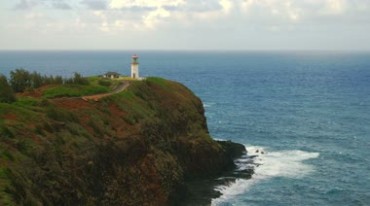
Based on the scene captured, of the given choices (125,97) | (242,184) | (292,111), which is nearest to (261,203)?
(242,184)

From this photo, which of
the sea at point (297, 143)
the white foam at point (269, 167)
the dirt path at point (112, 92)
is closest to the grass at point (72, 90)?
the dirt path at point (112, 92)

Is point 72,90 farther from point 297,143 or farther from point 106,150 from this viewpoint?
point 297,143

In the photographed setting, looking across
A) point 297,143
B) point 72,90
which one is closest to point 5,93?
point 72,90

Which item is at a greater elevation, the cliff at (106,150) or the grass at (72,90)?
the grass at (72,90)

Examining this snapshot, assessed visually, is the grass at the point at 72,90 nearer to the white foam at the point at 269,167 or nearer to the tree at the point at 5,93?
the tree at the point at 5,93

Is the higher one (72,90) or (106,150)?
(72,90)

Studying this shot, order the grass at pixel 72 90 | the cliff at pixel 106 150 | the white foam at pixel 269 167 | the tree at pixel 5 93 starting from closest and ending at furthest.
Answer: the cliff at pixel 106 150, the tree at pixel 5 93, the grass at pixel 72 90, the white foam at pixel 269 167

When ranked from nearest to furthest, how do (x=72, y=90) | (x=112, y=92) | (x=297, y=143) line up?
(x=72, y=90), (x=112, y=92), (x=297, y=143)
